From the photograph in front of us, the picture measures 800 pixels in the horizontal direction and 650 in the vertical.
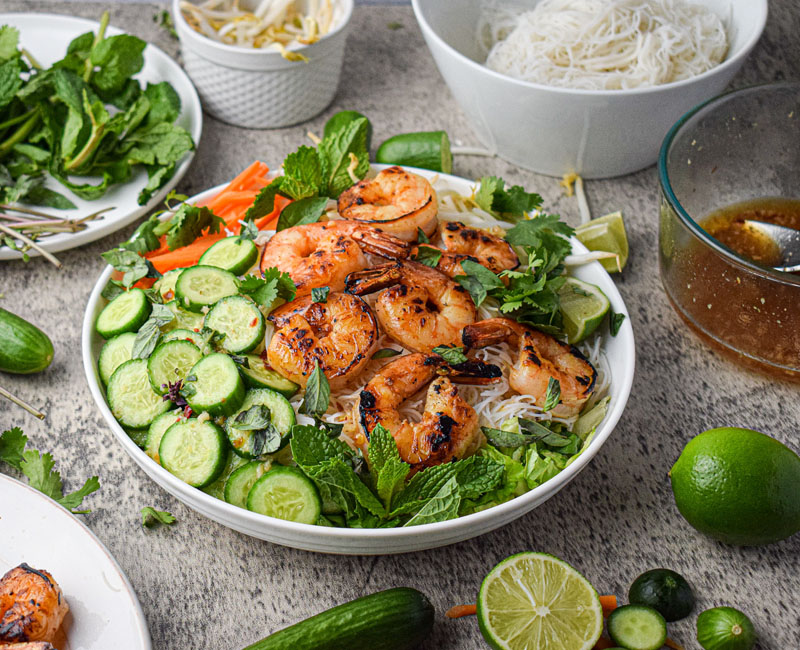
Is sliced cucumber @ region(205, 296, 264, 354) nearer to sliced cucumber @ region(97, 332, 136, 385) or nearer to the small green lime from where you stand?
sliced cucumber @ region(97, 332, 136, 385)

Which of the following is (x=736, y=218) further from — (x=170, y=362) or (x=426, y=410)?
(x=170, y=362)

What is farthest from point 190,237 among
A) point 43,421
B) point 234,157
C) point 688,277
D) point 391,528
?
point 688,277

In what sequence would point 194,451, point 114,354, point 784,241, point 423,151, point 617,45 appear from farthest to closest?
point 617,45
point 423,151
point 784,241
point 114,354
point 194,451

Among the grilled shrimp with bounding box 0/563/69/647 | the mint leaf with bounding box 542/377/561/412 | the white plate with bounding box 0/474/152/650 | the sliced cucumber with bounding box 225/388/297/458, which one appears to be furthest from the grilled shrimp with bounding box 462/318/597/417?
the grilled shrimp with bounding box 0/563/69/647

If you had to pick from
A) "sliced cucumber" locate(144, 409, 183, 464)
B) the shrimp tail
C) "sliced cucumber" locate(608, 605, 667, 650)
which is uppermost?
the shrimp tail

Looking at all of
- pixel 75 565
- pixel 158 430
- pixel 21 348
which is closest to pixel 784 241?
pixel 158 430

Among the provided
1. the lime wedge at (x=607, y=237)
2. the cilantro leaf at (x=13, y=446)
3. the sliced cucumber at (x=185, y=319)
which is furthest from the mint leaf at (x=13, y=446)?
the lime wedge at (x=607, y=237)
